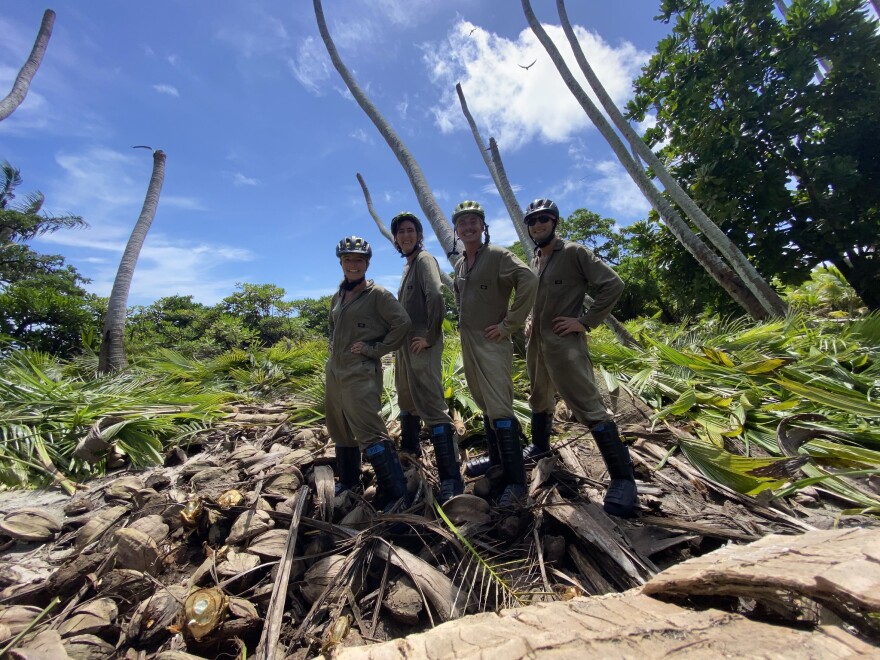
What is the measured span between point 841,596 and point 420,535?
6.36ft

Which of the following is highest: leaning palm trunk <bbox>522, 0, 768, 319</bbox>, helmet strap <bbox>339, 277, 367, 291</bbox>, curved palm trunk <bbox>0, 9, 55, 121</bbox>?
curved palm trunk <bbox>0, 9, 55, 121</bbox>

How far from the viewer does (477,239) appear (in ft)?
Result: 10.3

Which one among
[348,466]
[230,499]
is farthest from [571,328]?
[230,499]

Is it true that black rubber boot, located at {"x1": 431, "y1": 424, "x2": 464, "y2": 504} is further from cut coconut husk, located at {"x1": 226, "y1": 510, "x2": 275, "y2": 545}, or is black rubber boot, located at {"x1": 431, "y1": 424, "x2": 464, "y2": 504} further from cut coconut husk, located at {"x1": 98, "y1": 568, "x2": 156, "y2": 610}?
cut coconut husk, located at {"x1": 98, "y1": 568, "x2": 156, "y2": 610}

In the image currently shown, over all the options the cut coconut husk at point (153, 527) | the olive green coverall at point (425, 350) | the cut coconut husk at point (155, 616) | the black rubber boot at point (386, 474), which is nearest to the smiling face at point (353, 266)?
the olive green coverall at point (425, 350)

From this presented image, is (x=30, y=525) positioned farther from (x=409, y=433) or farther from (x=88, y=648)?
(x=409, y=433)

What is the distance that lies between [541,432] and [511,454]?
666 millimetres

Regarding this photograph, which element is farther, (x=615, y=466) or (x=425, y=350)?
(x=425, y=350)

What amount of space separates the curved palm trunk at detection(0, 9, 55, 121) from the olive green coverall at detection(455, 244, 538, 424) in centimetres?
1053

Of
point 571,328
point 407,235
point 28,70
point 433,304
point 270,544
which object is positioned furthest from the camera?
point 28,70

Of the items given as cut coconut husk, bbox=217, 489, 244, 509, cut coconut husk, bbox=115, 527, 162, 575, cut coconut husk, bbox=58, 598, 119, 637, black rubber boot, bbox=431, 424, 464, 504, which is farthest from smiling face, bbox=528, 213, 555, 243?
cut coconut husk, bbox=58, 598, 119, 637

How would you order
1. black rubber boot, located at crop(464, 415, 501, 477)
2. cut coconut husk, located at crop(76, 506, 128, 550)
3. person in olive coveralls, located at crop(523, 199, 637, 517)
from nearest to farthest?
cut coconut husk, located at crop(76, 506, 128, 550) → person in olive coveralls, located at crop(523, 199, 637, 517) → black rubber boot, located at crop(464, 415, 501, 477)

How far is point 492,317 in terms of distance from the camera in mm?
3080

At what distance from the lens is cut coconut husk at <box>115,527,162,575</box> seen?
2252 millimetres
